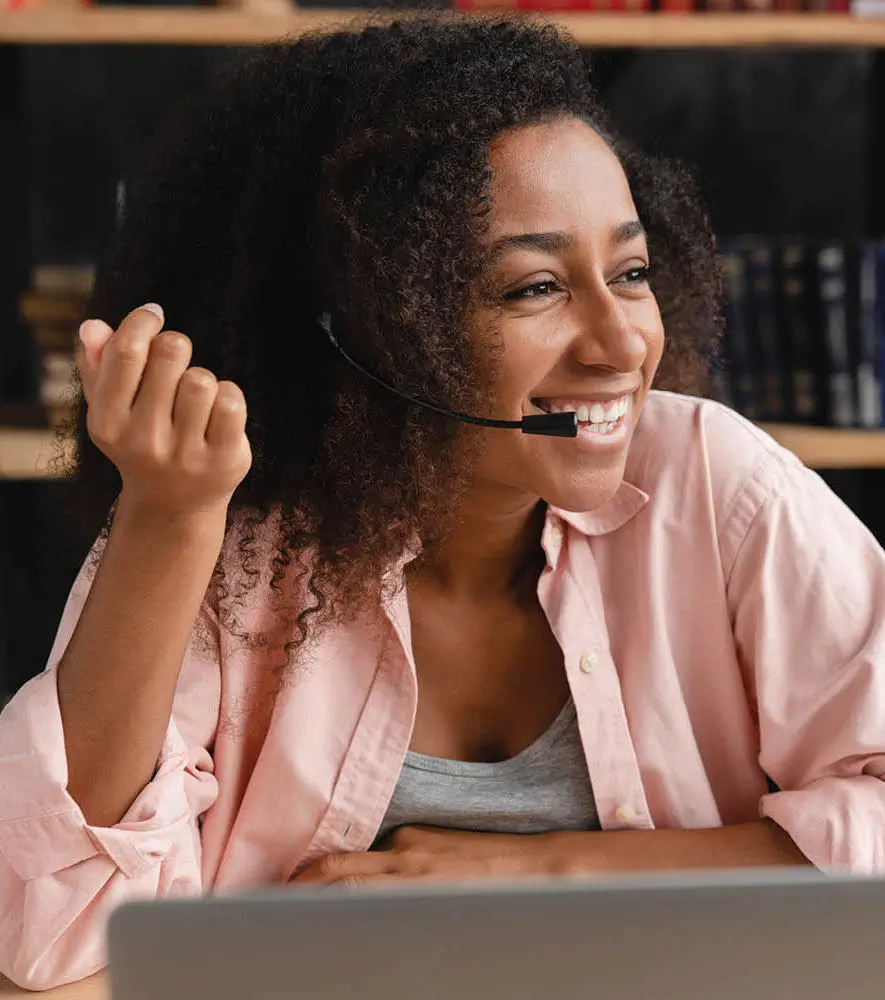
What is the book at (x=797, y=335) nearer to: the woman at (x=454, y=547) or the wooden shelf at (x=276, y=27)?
the wooden shelf at (x=276, y=27)

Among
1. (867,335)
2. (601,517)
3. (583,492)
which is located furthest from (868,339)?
(583,492)

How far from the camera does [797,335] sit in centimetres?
186

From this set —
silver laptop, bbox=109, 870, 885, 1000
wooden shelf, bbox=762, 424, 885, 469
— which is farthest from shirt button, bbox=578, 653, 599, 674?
wooden shelf, bbox=762, 424, 885, 469

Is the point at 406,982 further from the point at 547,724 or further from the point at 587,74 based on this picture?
the point at 587,74

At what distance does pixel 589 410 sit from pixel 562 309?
87 mm

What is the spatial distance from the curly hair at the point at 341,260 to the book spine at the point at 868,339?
2.49 ft

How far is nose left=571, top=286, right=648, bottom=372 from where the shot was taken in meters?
1.07

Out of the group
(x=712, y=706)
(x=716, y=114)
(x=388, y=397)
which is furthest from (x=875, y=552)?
(x=716, y=114)

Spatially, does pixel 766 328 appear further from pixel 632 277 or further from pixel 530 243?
pixel 530 243

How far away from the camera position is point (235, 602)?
114 centimetres

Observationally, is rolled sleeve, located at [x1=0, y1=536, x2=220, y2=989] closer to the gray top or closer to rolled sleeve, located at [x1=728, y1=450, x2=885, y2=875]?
the gray top

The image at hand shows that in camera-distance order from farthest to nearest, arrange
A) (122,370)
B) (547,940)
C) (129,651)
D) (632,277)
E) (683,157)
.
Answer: (683,157), (632,277), (129,651), (122,370), (547,940)

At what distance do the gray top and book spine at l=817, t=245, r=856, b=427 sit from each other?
89 centimetres

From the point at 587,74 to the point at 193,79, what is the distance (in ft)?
3.58
